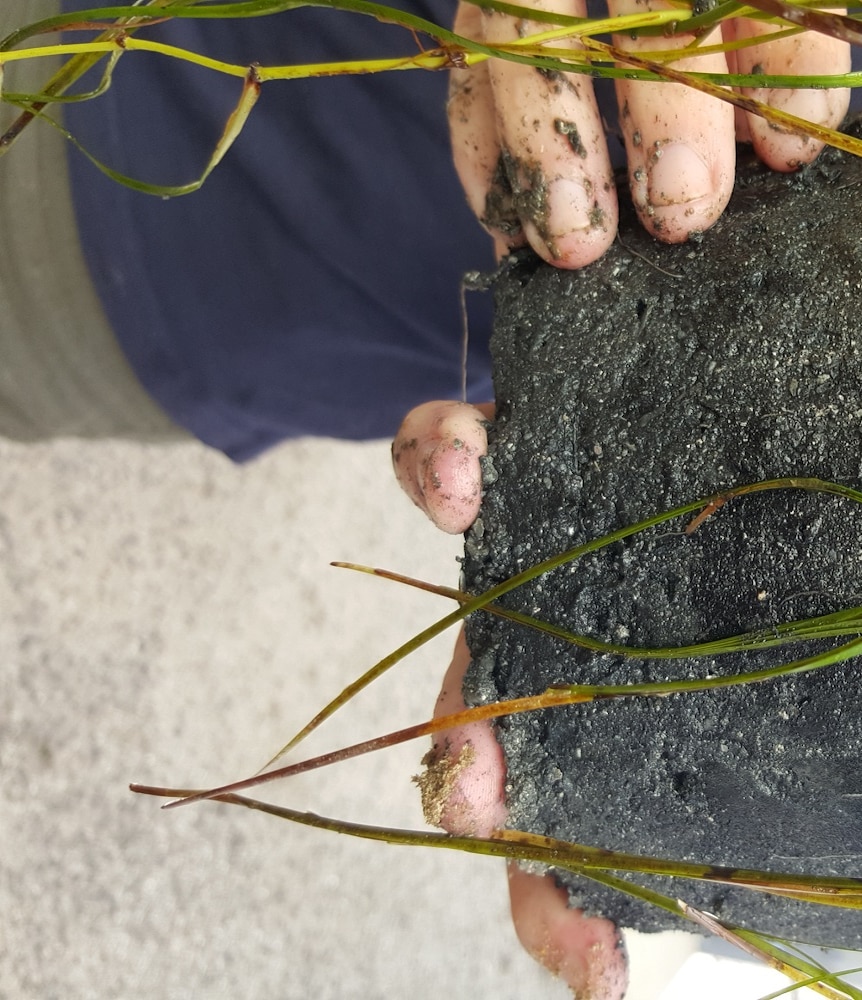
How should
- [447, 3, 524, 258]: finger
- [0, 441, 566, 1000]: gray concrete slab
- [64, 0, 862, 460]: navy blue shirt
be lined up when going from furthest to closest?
[0, 441, 566, 1000]: gray concrete slab < [64, 0, 862, 460]: navy blue shirt < [447, 3, 524, 258]: finger

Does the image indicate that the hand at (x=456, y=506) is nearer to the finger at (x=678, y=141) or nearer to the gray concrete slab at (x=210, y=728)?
the finger at (x=678, y=141)

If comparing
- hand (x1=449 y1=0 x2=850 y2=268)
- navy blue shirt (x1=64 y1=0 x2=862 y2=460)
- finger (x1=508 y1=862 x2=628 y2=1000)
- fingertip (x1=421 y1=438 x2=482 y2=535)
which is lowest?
finger (x1=508 y1=862 x2=628 y2=1000)

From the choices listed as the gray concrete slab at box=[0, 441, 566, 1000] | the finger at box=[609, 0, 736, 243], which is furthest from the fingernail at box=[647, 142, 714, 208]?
the gray concrete slab at box=[0, 441, 566, 1000]

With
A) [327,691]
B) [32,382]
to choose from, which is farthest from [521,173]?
[327,691]

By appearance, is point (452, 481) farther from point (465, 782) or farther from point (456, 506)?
point (465, 782)

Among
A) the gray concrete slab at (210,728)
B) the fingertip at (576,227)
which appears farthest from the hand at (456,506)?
the gray concrete slab at (210,728)

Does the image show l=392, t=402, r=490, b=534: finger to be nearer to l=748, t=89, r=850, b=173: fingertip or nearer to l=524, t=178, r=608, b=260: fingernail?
l=524, t=178, r=608, b=260: fingernail

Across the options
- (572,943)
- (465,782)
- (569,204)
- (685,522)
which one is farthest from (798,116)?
(572,943)
